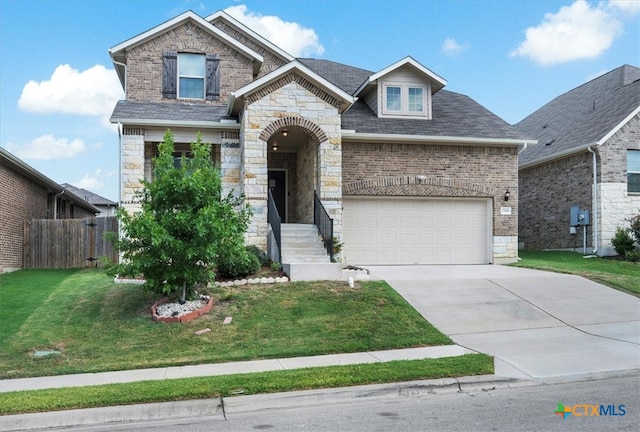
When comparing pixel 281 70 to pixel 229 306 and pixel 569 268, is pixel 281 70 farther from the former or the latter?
pixel 569 268

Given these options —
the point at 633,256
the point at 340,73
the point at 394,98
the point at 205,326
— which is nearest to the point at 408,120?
the point at 394,98

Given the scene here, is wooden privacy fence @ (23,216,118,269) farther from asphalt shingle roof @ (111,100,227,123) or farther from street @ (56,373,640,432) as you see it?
street @ (56,373,640,432)

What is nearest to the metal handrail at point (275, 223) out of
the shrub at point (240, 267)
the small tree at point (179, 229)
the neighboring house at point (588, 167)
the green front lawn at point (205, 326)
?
the shrub at point (240, 267)

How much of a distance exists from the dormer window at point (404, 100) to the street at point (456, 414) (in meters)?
12.4

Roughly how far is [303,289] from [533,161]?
13.9m

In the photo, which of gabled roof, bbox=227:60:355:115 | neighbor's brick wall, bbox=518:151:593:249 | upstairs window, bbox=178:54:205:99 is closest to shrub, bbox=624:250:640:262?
neighbor's brick wall, bbox=518:151:593:249

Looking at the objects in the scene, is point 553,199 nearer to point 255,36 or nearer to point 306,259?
point 306,259

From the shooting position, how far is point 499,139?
17.3 metres

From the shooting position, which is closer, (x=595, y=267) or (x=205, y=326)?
(x=205, y=326)

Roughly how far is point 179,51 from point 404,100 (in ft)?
24.7

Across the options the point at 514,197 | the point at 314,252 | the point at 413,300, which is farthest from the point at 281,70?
the point at 514,197

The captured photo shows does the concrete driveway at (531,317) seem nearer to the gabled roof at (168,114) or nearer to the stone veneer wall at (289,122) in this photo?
the stone veneer wall at (289,122)

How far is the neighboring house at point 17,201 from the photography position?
15.5m

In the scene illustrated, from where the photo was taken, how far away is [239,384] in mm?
Result: 6691
